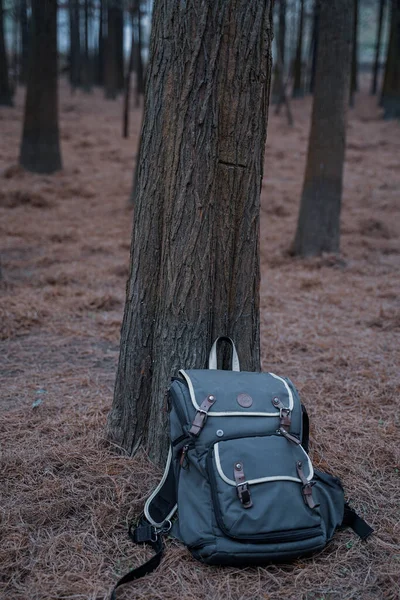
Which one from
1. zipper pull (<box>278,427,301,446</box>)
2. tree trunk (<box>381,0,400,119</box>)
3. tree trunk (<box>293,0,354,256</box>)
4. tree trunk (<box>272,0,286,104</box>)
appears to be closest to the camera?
zipper pull (<box>278,427,301,446</box>)

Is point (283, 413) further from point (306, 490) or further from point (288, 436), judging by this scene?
point (306, 490)

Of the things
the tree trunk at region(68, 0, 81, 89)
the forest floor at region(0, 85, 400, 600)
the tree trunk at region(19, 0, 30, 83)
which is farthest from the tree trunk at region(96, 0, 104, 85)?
the forest floor at region(0, 85, 400, 600)

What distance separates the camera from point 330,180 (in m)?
7.29

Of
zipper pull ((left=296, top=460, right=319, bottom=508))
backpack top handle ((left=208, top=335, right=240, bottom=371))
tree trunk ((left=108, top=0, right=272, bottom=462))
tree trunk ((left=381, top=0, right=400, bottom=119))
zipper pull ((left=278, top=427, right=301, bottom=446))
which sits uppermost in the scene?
tree trunk ((left=381, top=0, right=400, bottom=119))

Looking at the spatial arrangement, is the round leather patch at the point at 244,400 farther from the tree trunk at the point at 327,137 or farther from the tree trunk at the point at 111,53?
the tree trunk at the point at 111,53

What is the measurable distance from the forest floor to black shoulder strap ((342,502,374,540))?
4 cm

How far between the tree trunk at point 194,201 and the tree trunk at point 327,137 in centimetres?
457

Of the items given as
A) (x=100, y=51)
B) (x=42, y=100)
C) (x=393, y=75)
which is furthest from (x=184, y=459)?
(x=100, y=51)

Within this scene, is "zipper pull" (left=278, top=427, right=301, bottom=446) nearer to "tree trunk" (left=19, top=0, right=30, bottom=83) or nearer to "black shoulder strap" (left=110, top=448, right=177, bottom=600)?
"black shoulder strap" (left=110, top=448, right=177, bottom=600)

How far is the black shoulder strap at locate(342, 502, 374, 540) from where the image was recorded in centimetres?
246

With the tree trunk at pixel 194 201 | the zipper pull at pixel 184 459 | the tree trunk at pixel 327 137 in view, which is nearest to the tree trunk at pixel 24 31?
the tree trunk at pixel 327 137

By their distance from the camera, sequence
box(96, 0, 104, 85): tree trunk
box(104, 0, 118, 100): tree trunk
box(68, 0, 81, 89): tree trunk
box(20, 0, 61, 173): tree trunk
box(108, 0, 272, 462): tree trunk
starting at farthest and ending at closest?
box(96, 0, 104, 85): tree trunk < box(68, 0, 81, 89): tree trunk < box(104, 0, 118, 100): tree trunk < box(20, 0, 61, 173): tree trunk < box(108, 0, 272, 462): tree trunk

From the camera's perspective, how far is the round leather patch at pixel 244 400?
2422 mm

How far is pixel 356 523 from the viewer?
98.1 inches
